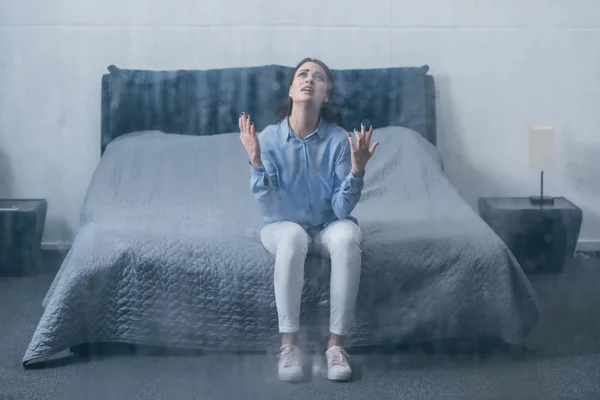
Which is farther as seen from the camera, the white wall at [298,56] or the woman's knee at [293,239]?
the white wall at [298,56]

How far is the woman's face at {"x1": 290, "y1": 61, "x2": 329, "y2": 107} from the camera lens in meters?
1.89

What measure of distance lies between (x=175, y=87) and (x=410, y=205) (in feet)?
2.75

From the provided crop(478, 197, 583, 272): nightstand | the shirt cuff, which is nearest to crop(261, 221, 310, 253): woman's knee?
the shirt cuff

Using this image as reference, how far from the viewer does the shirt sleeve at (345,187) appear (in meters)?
1.82

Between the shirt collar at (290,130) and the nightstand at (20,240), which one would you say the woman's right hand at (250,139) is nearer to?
the shirt collar at (290,130)

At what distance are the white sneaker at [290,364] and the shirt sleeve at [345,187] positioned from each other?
0.30m

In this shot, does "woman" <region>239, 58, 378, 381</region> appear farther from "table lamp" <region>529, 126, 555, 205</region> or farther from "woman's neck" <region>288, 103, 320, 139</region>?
"table lamp" <region>529, 126, 555, 205</region>

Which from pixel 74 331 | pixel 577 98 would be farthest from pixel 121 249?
pixel 577 98

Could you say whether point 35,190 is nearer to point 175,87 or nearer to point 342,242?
point 175,87

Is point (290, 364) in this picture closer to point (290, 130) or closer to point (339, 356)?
point (339, 356)

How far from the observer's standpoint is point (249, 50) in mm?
2654

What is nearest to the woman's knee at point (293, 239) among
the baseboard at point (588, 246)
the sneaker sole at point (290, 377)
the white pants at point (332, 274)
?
the white pants at point (332, 274)

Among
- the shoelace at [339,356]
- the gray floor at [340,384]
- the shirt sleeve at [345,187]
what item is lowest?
the gray floor at [340,384]

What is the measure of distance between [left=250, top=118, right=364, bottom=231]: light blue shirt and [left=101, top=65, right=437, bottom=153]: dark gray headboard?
28.2 inches
